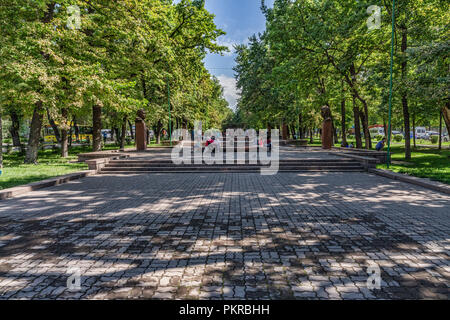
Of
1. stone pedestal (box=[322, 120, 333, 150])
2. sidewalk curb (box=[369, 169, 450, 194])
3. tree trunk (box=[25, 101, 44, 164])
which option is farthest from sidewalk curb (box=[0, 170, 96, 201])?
stone pedestal (box=[322, 120, 333, 150])

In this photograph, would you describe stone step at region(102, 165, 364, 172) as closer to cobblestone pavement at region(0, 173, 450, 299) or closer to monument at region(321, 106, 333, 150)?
cobblestone pavement at region(0, 173, 450, 299)

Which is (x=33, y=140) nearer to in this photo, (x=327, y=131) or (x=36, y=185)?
(x=36, y=185)

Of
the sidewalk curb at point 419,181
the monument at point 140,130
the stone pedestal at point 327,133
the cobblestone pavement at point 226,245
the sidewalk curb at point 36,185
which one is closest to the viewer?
the cobblestone pavement at point 226,245

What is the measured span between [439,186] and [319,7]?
15.5m

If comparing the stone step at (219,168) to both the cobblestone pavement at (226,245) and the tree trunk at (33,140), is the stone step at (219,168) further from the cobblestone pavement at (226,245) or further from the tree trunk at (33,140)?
the tree trunk at (33,140)

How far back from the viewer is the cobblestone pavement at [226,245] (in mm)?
3168

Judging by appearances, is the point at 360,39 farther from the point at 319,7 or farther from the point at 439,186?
the point at 439,186

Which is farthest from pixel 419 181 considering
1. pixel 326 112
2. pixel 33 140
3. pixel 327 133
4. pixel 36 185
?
pixel 33 140

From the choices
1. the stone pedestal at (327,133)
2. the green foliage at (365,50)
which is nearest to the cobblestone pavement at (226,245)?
the green foliage at (365,50)

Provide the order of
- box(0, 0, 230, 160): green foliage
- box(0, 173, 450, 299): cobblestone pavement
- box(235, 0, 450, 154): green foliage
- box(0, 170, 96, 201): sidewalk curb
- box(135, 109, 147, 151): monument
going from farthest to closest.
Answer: box(135, 109, 147, 151): monument
box(235, 0, 450, 154): green foliage
box(0, 0, 230, 160): green foliage
box(0, 170, 96, 201): sidewalk curb
box(0, 173, 450, 299): cobblestone pavement

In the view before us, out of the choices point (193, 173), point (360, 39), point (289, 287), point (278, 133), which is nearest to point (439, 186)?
point (289, 287)

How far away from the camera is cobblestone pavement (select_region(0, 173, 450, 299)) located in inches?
125

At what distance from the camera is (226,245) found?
4.43 m

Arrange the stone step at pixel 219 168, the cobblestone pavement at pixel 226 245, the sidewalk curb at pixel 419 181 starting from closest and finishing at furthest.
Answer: the cobblestone pavement at pixel 226 245, the sidewalk curb at pixel 419 181, the stone step at pixel 219 168
